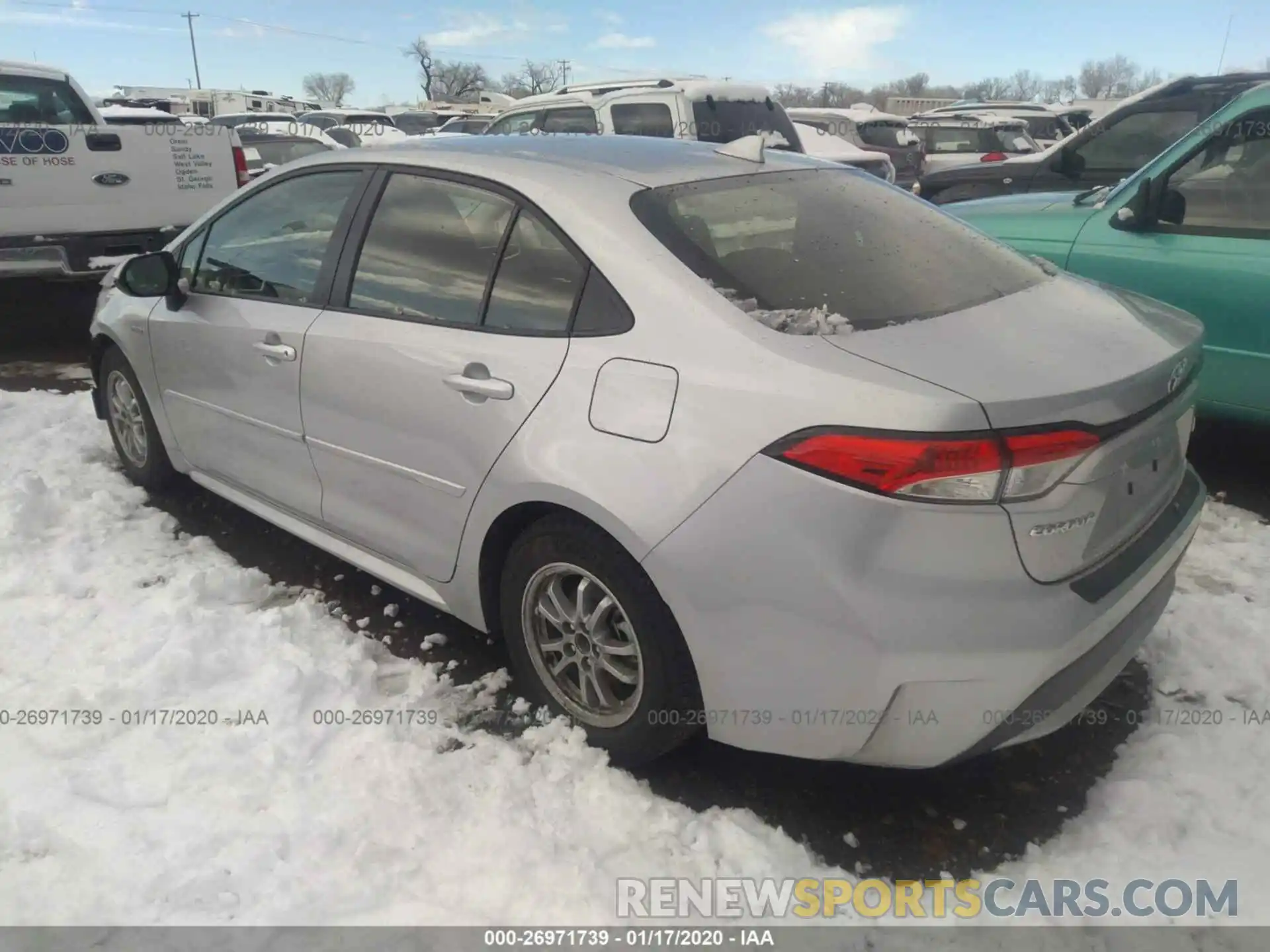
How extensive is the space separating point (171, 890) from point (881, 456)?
1895 mm

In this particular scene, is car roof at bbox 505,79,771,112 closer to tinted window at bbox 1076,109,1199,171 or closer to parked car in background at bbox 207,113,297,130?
tinted window at bbox 1076,109,1199,171

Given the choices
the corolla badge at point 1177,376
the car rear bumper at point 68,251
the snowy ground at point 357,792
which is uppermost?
the corolla badge at point 1177,376

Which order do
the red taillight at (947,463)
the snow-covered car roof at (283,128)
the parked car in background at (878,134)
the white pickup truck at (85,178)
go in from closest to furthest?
the red taillight at (947,463), the white pickup truck at (85,178), the parked car in background at (878,134), the snow-covered car roof at (283,128)

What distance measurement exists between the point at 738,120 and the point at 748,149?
24.2 ft

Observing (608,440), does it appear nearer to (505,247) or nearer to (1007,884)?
(505,247)

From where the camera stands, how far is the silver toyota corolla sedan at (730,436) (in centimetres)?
204

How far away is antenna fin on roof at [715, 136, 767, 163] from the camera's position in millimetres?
3072

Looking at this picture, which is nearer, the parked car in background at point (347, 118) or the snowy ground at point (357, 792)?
the snowy ground at point (357, 792)

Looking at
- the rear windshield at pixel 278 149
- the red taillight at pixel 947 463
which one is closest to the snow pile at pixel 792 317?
the red taillight at pixel 947 463

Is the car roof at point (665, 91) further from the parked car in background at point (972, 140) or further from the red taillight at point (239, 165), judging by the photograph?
the parked car in background at point (972, 140)

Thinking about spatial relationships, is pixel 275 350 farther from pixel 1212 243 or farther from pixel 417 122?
pixel 417 122

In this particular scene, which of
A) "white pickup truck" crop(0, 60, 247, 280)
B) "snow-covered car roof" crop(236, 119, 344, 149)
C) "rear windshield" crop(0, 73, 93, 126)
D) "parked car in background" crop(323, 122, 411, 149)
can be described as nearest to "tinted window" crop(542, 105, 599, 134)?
"parked car in background" crop(323, 122, 411, 149)

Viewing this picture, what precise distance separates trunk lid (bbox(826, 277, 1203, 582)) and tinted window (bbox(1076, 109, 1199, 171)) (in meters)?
6.54

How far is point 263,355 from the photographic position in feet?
11.2
